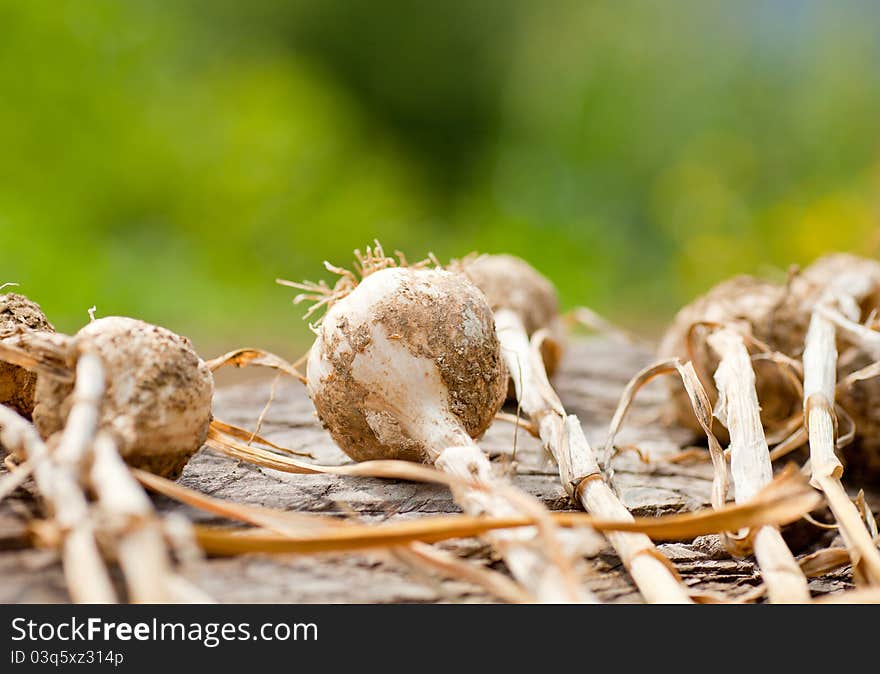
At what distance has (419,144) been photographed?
2.73 meters

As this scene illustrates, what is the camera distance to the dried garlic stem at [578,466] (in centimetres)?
49

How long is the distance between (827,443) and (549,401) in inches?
8.0

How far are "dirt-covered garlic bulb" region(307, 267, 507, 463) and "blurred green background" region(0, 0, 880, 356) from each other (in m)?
1.37

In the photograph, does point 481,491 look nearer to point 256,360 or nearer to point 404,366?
point 404,366

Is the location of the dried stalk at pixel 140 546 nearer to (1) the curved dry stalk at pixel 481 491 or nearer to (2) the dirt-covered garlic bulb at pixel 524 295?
(1) the curved dry stalk at pixel 481 491

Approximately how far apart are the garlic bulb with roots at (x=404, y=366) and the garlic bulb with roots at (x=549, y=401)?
75 millimetres

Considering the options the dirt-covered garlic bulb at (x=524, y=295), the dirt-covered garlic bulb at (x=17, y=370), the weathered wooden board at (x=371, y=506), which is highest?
the dirt-covered garlic bulb at (x=524, y=295)

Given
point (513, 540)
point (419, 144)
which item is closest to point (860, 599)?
point (513, 540)

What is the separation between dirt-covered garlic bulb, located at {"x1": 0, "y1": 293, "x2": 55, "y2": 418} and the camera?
64 cm

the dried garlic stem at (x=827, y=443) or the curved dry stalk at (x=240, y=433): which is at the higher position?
the curved dry stalk at (x=240, y=433)

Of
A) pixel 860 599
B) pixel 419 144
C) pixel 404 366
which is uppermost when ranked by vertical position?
pixel 419 144

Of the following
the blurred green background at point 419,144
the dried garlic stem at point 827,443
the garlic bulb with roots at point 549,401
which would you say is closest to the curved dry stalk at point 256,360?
the garlic bulb with roots at point 549,401

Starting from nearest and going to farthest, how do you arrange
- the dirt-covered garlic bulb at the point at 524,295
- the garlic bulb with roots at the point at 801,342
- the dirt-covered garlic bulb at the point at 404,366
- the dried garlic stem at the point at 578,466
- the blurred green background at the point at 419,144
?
the dried garlic stem at the point at 578,466
the dirt-covered garlic bulb at the point at 404,366
the garlic bulb with roots at the point at 801,342
the dirt-covered garlic bulb at the point at 524,295
the blurred green background at the point at 419,144
